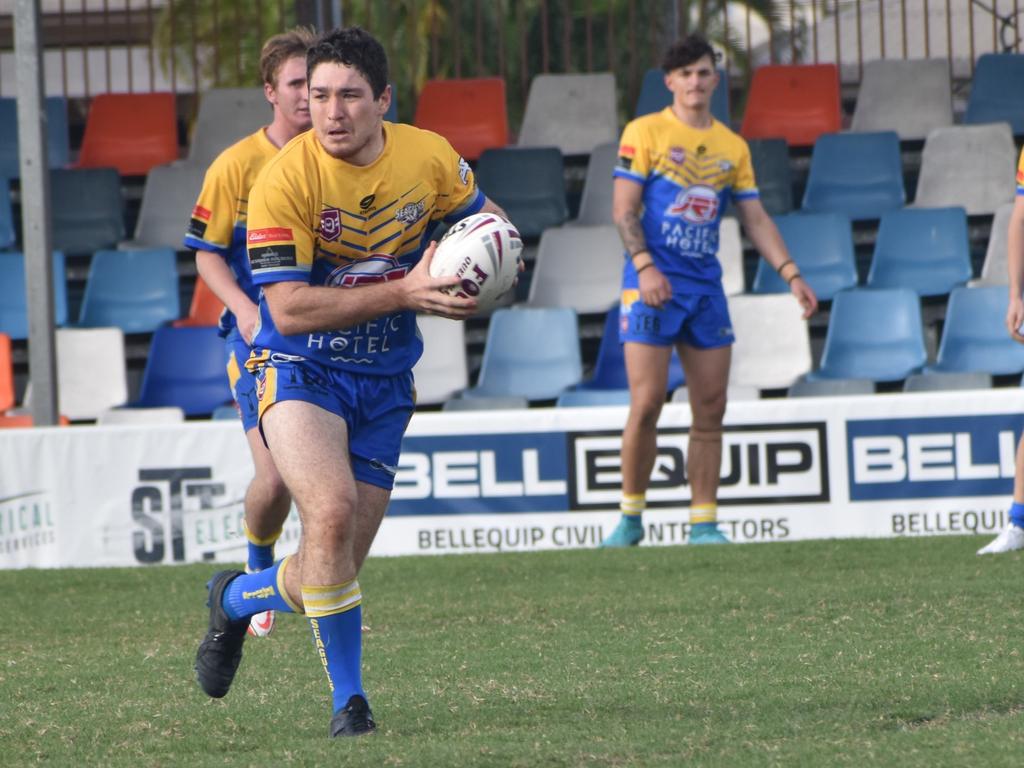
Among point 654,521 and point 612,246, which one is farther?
point 612,246

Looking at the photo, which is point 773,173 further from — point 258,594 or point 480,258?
point 480,258

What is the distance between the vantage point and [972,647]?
4.94 m

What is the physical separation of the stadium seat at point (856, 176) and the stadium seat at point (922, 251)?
0.70 meters

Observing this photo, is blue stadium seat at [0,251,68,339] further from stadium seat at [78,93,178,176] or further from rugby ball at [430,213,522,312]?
rugby ball at [430,213,522,312]

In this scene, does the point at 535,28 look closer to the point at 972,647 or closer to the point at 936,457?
the point at 936,457

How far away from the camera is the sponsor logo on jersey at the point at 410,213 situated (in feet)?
13.7

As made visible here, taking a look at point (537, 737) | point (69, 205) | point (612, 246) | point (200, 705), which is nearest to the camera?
point (537, 737)

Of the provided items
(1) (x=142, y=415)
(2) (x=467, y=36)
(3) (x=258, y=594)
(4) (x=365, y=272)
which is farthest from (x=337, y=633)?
(2) (x=467, y=36)

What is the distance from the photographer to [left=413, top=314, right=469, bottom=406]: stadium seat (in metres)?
11.2

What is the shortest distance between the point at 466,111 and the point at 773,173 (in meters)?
2.85

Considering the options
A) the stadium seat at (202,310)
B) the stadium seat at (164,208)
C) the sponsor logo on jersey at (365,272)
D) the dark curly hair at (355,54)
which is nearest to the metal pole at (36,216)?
the stadium seat at (202,310)

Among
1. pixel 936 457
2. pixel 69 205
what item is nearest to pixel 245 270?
pixel 936 457

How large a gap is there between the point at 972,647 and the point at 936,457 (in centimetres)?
369

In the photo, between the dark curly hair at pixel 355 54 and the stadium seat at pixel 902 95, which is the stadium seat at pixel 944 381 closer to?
the stadium seat at pixel 902 95
